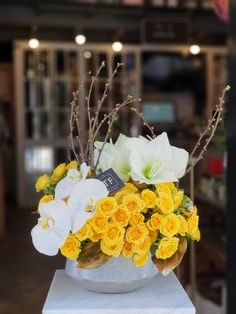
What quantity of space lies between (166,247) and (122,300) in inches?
7.9

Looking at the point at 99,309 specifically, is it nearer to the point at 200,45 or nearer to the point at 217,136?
the point at 217,136

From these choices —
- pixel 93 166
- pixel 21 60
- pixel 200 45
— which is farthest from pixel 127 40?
pixel 93 166

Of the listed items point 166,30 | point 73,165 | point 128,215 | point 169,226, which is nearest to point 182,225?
point 169,226

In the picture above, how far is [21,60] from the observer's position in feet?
23.6

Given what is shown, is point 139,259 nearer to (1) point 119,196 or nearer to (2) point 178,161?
(1) point 119,196

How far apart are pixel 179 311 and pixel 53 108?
6362mm

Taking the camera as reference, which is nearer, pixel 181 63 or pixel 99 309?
pixel 99 309

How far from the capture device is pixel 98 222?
3.89ft

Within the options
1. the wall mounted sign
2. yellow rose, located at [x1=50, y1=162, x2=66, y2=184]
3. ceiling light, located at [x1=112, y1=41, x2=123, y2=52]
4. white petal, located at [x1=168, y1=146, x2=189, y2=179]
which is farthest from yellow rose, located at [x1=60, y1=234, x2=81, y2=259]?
ceiling light, located at [x1=112, y1=41, x2=123, y2=52]

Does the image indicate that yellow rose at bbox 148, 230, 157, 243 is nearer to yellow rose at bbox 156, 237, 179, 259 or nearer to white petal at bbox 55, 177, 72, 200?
yellow rose at bbox 156, 237, 179, 259

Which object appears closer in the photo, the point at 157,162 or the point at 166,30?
the point at 157,162

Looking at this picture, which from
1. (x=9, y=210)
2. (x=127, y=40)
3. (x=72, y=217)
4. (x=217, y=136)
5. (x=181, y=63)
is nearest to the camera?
(x=72, y=217)

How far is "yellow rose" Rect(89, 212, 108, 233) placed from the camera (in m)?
1.18

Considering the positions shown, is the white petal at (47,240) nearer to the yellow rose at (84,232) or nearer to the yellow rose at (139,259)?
the yellow rose at (84,232)
